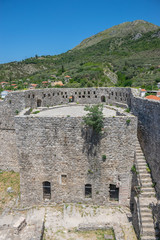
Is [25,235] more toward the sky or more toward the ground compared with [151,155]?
more toward the ground

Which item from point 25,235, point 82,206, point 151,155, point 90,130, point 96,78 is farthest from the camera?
point 96,78

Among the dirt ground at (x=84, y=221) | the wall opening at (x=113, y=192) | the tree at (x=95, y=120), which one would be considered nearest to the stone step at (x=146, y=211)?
the dirt ground at (x=84, y=221)

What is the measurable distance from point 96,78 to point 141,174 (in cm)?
4384

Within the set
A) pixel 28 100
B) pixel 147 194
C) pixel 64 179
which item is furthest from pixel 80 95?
pixel 147 194

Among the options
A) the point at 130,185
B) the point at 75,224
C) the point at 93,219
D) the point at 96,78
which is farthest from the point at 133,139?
the point at 96,78

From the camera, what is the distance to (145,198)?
9578mm

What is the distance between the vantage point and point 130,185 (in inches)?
448

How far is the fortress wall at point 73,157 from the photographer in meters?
10.8

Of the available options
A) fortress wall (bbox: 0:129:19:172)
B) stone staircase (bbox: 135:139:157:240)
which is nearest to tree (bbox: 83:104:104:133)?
stone staircase (bbox: 135:139:157:240)

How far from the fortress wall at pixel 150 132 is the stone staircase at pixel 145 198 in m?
0.37

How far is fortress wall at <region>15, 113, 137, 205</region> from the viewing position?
10809 mm

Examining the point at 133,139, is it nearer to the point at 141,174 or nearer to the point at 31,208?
the point at 141,174

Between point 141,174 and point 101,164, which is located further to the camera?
point 101,164

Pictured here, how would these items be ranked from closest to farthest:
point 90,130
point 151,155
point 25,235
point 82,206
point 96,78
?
point 25,235
point 151,155
point 90,130
point 82,206
point 96,78
